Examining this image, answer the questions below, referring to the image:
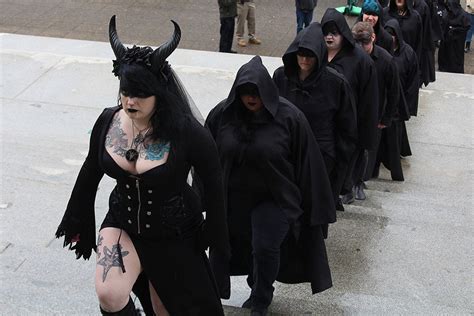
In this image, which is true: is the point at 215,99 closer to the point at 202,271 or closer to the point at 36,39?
the point at 36,39

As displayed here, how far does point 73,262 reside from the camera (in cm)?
541

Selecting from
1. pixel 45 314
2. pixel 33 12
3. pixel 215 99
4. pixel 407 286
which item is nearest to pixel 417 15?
pixel 215 99

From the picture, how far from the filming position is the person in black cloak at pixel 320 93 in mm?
5359

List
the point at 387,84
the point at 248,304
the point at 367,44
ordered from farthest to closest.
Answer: the point at 387,84, the point at 367,44, the point at 248,304

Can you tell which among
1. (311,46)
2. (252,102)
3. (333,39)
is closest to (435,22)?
(333,39)

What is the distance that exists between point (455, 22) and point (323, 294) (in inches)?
307

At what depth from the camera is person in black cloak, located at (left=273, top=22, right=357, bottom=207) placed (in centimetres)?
536

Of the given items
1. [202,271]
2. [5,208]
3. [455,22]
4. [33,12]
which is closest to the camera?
[202,271]

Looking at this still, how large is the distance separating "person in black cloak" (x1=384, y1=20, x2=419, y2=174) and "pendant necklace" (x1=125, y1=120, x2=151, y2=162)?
4025 mm

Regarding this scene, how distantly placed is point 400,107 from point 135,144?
414 centimetres

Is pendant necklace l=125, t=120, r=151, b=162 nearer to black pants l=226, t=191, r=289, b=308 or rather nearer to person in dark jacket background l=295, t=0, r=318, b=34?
black pants l=226, t=191, r=289, b=308

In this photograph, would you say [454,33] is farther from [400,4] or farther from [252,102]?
[252,102]

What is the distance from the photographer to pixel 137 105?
375 cm

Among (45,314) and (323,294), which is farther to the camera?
(323,294)
